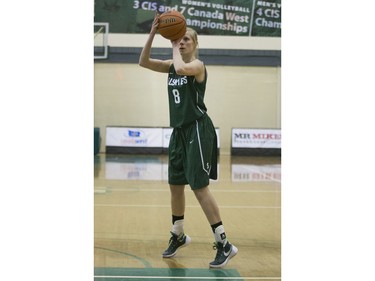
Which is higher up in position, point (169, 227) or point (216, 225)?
point (216, 225)

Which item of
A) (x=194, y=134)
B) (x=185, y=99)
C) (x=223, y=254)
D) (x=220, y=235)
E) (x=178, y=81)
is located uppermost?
(x=178, y=81)

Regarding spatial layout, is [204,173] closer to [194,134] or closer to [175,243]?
[194,134]

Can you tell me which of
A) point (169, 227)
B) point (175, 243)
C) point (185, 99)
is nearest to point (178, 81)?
point (185, 99)

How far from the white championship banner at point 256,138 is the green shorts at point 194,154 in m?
14.9

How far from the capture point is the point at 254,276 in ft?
12.8

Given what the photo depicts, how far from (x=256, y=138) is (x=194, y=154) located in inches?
600

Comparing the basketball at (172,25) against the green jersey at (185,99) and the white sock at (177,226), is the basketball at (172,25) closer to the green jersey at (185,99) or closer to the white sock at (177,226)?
the green jersey at (185,99)

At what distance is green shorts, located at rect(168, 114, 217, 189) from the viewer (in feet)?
13.8

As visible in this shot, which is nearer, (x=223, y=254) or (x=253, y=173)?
(x=223, y=254)

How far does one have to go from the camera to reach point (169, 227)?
590 cm

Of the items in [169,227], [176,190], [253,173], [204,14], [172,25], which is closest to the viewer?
[172,25]

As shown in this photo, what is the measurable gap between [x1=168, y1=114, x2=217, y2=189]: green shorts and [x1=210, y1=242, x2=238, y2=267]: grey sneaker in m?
0.46

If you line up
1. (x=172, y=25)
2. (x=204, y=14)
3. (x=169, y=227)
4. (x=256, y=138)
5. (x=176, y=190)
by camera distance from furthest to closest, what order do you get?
(x=256, y=138) → (x=204, y=14) → (x=169, y=227) → (x=176, y=190) → (x=172, y=25)

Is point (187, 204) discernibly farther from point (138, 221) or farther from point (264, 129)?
point (264, 129)
